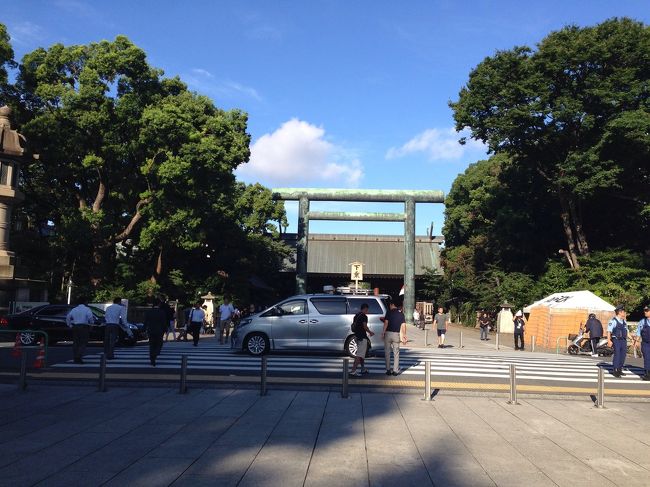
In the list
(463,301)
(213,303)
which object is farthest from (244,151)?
(463,301)

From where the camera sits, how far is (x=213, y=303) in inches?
1412

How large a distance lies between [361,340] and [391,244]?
4911 cm

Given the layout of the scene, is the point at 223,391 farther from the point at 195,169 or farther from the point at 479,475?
the point at 195,169

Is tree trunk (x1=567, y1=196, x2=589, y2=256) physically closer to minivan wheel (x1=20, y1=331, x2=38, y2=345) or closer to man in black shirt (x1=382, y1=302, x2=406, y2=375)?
man in black shirt (x1=382, y1=302, x2=406, y2=375)

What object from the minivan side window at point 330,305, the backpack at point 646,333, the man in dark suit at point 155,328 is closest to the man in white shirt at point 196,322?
the minivan side window at point 330,305

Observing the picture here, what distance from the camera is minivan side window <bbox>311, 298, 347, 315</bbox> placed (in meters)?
17.7

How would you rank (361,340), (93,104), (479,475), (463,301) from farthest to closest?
1. (463,301)
2. (93,104)
3. (361,340)
4. (479,475)

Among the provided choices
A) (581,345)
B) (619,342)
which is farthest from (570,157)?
(619,342)

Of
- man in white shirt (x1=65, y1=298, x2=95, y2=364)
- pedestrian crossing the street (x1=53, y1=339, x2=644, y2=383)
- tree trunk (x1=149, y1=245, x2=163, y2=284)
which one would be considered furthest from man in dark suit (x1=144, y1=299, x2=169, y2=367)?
tree trunk (x1=149, y1=245, x2=163, y2=284)

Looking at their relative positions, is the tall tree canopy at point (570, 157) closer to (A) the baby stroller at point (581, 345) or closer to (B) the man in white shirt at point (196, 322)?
(A) the baby stroller at point (581, 345)

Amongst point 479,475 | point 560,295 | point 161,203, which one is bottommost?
point 479,475

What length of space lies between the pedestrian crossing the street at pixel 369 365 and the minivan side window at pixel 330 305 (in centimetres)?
142

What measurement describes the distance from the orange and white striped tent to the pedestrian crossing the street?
7439mm

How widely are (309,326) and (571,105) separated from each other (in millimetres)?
21573
